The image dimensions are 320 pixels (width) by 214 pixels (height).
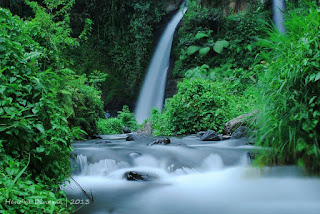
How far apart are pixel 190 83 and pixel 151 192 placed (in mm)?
5312

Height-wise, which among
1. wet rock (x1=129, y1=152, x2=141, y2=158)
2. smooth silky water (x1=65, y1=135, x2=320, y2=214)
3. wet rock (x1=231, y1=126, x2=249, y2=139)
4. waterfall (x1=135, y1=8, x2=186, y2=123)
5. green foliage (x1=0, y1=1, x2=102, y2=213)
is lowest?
smooth silky water (x1=65, y1=135, x2=320, y2=214)

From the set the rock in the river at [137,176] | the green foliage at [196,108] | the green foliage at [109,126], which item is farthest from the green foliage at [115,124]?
the rock in the river at [137,176]

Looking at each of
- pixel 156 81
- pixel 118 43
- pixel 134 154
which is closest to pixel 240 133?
pixel 134 154

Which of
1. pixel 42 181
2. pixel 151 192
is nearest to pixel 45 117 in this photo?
pixel 42 181

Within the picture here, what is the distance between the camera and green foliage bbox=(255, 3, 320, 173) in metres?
2.67

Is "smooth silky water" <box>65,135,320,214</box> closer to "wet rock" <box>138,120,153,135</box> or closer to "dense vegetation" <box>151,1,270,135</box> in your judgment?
"dense vegetation" <box>151,1,270,135</box>

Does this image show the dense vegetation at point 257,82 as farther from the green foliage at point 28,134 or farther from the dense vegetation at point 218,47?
the green foliage at point 28,134

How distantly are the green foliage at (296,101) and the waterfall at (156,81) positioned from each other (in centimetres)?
1290

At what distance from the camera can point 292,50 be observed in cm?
293

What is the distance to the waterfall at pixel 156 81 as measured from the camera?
16156 millimetres

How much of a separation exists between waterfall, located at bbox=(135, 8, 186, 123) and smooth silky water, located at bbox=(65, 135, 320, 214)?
11370 mm

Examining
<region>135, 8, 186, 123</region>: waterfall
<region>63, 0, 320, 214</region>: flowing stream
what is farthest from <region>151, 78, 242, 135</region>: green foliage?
<region>135, 8, 186, 123</region>: waterfall

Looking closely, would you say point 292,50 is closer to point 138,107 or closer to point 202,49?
point 202,49

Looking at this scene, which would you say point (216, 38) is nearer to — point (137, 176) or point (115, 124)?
point (115, 124)
